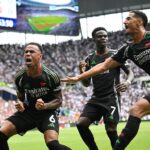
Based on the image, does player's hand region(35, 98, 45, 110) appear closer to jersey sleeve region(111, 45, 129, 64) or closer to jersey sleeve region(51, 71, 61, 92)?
jersey sleeve region(51, 71, 61, 92)

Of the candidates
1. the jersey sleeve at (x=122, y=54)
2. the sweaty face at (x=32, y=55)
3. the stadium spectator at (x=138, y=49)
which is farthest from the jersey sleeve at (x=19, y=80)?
the jersey sleeve at (x=122, y=54)

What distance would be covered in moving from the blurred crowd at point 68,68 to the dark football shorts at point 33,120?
93.3 ft

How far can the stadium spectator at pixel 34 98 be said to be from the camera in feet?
24.6

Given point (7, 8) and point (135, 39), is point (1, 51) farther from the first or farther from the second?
point (135, 39)

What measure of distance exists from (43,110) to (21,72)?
0.74 metres

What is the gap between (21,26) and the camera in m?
40.6

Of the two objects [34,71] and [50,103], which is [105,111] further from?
[34,71]

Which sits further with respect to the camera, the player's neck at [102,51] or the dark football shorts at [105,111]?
the player's neck at [102,51]

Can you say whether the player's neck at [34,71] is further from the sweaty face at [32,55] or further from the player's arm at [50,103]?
the player's arm at [50,103]

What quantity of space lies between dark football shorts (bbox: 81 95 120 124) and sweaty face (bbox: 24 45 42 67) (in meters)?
1.82

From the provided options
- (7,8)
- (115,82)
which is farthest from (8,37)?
(115,82)

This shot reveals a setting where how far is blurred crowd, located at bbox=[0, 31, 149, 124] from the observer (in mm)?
41438

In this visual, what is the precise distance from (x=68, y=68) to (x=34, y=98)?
4202cm

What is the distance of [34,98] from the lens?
25.1 ft
